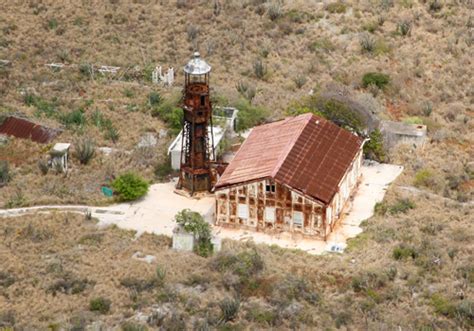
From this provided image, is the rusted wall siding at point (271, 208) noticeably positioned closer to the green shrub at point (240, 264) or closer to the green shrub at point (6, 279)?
the green shrub at point (240, 264)

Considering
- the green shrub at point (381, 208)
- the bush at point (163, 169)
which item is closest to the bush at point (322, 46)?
the bush at point (163, 169)

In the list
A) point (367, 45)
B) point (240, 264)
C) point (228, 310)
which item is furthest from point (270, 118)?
point (228, 310)

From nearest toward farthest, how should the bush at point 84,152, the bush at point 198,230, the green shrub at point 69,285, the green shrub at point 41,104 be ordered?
the green shrub at point 69,285, the bush at point 198,230, the bush at point 84,152, the green shrub at point 41,104

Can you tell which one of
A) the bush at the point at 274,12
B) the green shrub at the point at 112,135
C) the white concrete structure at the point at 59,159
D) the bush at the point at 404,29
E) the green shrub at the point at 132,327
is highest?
the bush at the point at 274,12

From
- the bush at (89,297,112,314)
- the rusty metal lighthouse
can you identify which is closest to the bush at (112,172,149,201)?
the rusty metal lighthouse

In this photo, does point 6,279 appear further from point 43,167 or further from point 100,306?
point 43,167
